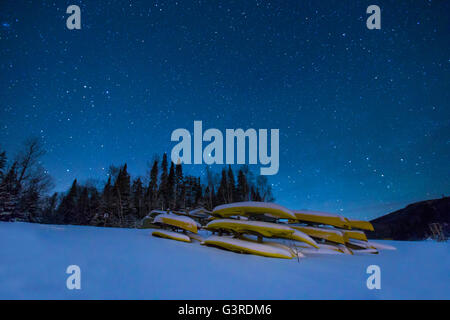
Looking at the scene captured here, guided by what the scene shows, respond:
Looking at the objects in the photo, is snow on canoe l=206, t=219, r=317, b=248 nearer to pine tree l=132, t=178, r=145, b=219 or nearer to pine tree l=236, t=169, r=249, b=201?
pine tree l=236, t=169, r=249, b=201

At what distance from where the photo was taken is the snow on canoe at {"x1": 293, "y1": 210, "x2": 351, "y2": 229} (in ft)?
21.0

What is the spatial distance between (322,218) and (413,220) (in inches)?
1511

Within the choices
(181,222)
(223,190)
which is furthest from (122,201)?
(181,222)

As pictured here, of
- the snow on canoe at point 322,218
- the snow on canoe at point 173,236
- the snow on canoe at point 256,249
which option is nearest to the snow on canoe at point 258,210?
the snow on canoe at point 256,249

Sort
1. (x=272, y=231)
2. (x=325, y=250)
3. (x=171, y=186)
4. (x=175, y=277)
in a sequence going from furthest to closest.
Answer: (x=171, y=186)
(x=325, y=250)
(x=272, y=231)
(x=175, y=277)

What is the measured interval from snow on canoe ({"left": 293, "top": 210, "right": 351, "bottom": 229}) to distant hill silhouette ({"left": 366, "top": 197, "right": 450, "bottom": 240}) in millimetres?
26445

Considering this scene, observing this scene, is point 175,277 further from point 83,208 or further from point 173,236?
point 83,208

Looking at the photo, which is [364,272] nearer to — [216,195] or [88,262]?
[88,262]

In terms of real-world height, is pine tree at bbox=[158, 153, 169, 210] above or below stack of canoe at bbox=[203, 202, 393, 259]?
above

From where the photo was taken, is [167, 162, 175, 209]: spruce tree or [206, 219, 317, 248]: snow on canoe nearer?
[206, 219, 317, 248]: snow on canoe

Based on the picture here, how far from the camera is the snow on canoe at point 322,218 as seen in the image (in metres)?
6.40

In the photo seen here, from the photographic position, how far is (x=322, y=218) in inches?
260

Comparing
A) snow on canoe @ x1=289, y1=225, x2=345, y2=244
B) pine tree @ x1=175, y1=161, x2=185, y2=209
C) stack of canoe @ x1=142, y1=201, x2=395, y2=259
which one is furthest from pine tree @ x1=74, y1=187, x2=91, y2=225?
snow on canoe @ x1=289, y1=225, x2=345, y2=244
